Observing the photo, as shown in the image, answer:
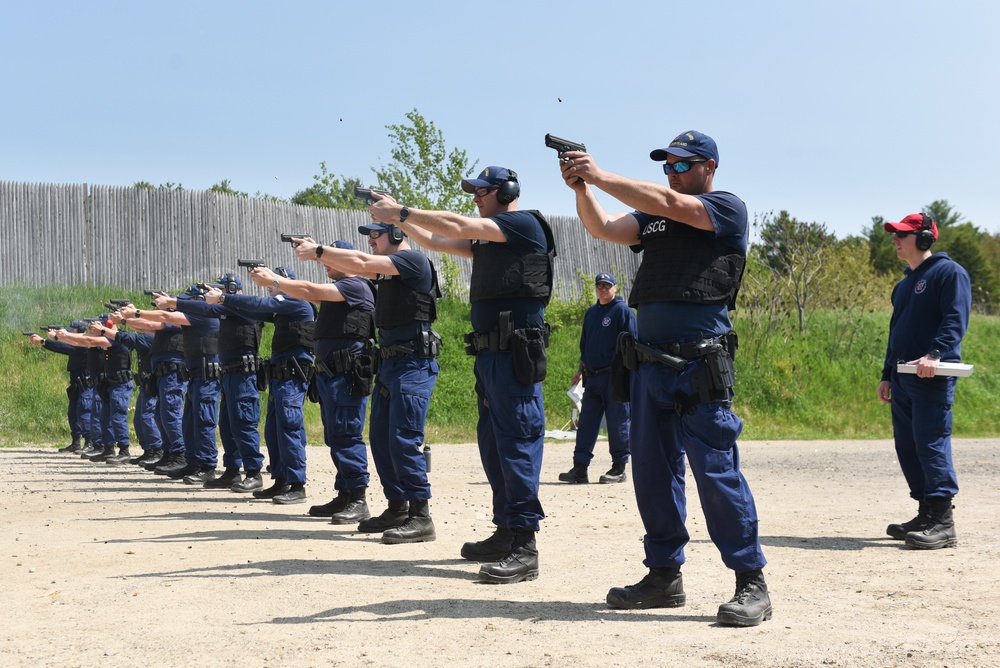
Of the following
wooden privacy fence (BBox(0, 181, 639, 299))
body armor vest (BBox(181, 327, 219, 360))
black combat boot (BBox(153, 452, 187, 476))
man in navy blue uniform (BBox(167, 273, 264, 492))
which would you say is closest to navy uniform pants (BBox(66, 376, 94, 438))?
black combat boot (BBox(153, 452, 187, 476))

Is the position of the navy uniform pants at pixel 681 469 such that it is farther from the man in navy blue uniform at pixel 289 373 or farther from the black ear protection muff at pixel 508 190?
the man in navy blue uniform at pixel 289 373

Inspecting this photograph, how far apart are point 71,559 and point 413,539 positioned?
2.13m

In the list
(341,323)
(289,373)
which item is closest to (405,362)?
(341,323)

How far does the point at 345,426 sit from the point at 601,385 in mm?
3625

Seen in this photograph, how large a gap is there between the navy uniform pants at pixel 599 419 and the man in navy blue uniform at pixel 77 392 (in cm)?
904

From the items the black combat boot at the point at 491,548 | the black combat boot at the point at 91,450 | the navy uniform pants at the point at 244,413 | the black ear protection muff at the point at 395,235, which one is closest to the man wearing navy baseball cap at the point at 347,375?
the black ear protection muff at the point at 395,235

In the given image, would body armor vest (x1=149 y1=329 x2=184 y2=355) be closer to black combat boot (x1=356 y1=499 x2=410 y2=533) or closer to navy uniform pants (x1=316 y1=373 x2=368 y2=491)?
navy uniform pants (x1=316 y1=373 x2=368 y2=491)

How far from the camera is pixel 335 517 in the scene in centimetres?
797

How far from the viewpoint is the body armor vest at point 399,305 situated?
716cm

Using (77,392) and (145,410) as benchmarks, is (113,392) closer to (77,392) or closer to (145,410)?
(145,410)

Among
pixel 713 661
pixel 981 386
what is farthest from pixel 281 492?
pixel 981 386

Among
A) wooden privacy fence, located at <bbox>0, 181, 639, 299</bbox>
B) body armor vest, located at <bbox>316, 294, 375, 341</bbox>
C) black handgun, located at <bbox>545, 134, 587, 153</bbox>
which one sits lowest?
body armor vest, located at <bbox>316, 294, 375, 341</bbox>

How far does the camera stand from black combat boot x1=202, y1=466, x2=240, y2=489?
11.0 m

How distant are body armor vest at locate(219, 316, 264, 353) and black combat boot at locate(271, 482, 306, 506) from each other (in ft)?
5.26
